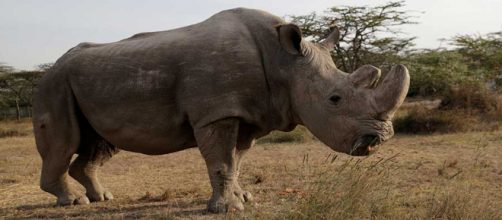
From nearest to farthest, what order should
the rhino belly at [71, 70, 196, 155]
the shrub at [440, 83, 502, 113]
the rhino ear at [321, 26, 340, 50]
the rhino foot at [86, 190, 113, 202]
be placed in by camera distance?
the rhino belly at [71, 70, 196, 155]
the rhino ear at [321, 26, 340, 50]
the rhino foot at [86, 190, 113, 202]
the shrub at [440, 83, 502, 113]

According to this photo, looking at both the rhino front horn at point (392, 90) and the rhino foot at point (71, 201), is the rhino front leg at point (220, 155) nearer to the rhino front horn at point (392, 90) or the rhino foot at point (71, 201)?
the rhino front horn at point (392, 90)

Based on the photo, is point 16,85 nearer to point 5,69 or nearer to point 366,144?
point 5,69

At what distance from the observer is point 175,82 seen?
4.98 metres

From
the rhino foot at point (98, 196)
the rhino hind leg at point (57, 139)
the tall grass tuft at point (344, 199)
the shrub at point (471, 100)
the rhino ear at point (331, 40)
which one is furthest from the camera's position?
the shrub at point (471, 100)

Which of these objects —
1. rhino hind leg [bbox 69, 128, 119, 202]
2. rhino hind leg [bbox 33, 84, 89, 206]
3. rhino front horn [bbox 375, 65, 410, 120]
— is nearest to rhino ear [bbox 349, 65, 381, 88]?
rhino front horn [bbox 375, 65, 410, 120]

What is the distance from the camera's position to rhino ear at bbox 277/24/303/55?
4.86 meters

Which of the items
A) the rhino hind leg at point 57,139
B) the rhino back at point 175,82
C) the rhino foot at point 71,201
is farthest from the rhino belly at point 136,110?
the rhino foot at point 71,201

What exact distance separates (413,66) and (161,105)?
24.4 m

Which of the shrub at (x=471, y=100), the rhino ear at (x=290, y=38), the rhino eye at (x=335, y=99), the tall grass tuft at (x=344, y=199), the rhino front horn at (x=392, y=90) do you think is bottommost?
the shrub at (x=471, y=100)

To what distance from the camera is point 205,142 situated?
4816 mm

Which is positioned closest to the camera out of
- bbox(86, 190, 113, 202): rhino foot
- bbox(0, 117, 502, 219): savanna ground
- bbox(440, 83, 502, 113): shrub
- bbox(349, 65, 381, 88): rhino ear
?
bbox(0, 117, 502, 219): savanna ground

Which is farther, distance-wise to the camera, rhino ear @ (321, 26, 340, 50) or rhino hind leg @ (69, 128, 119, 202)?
rhino hind leg @ (69, 128, 119, 202)

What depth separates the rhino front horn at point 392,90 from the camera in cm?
430

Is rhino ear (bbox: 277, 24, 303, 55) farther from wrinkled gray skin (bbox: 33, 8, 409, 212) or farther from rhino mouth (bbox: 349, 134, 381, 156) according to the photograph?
rhino mouth (bbox: 349, 134, 381, 156)
